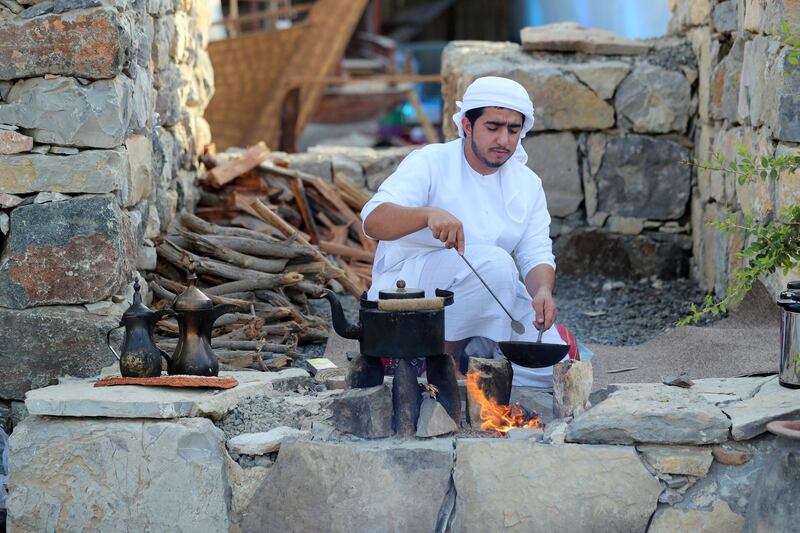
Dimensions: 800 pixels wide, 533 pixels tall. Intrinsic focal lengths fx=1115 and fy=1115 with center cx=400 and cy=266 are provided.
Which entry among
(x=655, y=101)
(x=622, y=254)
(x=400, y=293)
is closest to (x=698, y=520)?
(x=400, y=293)

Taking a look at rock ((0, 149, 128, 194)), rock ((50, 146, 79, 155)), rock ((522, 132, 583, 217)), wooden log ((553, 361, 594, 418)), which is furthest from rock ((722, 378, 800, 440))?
rock ((522, 132, 583, 217))

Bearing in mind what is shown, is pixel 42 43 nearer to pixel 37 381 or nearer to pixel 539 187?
pixel 37 381

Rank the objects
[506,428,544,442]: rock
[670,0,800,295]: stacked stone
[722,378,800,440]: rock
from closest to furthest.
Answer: [722,378,800,440]: rock, [506,428,544,442]: rock, [670,0,800,295]: stacked stone

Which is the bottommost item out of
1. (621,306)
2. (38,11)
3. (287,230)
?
(621,306)

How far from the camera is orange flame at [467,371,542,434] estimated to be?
384 centimetres

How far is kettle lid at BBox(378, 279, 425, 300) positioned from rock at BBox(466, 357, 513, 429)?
0.34 meters

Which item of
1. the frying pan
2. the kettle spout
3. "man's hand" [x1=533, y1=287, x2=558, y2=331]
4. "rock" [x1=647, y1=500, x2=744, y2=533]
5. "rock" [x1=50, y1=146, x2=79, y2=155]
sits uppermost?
"rock" [x1=50, y1=146, x2=79, y2=155]

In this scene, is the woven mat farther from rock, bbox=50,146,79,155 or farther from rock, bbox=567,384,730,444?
rock, bbox=567,384,730,444

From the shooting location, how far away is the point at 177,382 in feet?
12.7

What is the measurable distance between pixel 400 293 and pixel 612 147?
3.82m

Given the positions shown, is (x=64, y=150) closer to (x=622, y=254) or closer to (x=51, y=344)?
(x=51, y=344)

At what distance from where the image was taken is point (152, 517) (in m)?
3.71

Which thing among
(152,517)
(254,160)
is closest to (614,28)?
(254,160)

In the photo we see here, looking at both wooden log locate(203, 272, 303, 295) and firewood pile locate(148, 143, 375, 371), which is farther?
wooden log locate(203, 272, 303, 295)
